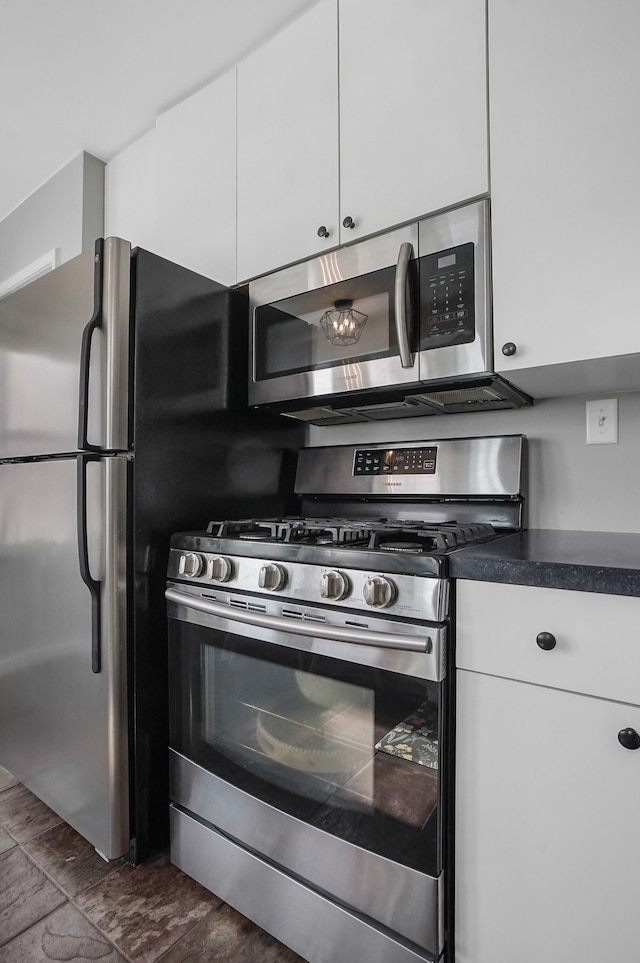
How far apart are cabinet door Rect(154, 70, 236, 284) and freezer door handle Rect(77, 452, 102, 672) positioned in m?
0.84

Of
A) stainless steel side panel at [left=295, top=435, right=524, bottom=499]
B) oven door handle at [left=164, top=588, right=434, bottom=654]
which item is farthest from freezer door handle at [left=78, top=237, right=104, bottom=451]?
stainless steel side panel at [left=295, top=435, right=524, bottom=499]

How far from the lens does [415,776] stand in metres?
1.02

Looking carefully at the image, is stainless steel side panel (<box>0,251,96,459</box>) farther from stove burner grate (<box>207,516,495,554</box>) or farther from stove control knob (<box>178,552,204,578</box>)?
stove burner grate (<box>207,516,495,554</box>)

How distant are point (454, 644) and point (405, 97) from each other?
4.62ft

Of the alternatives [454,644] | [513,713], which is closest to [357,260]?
[454,644]

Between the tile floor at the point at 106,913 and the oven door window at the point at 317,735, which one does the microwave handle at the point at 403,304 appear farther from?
the tile floor at the point at 106,913

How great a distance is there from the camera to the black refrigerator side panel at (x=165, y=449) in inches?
56.4

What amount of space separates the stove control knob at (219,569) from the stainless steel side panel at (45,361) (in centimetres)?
45

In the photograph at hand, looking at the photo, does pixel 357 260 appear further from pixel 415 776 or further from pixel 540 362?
pixel 415 776

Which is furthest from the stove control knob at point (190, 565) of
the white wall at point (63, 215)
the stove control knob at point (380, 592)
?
the white wall at point (63, 215)

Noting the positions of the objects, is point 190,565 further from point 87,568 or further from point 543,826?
point 543,826

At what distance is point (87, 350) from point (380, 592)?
100 centimetres

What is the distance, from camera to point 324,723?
1.15 meters

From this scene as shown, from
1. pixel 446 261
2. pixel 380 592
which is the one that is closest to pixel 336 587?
pixel 380 592
